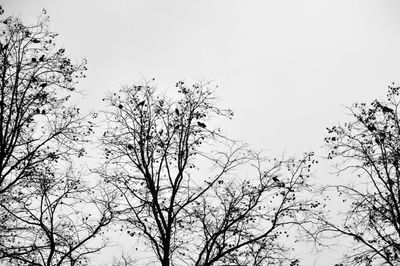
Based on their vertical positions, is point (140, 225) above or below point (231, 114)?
below

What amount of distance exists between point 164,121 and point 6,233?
6450mm

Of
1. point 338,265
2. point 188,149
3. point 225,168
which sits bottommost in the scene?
point 338,265

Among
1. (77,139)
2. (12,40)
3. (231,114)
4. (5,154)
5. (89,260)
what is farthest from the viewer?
(89,260)

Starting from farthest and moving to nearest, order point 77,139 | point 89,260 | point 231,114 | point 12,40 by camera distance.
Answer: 1. point 89,260
2. point 231,114
3. point 77,139
4. point 12,40

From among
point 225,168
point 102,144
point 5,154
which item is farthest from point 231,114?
point 5,154

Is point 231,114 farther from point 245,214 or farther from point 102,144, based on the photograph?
point 102,144

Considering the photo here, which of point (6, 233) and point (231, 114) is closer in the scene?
point (6, 233)

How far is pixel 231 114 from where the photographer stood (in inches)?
472

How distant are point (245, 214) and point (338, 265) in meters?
3.83

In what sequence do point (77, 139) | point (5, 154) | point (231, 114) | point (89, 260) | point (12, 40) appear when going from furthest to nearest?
point (89, 260), point (231, 114), point (77, 139), point (12, 40), point (5, 154)

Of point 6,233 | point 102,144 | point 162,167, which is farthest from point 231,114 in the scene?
point 6,233

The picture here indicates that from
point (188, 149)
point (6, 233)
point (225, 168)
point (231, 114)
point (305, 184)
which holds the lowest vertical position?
point (6, 233)

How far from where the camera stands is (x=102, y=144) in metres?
12.2

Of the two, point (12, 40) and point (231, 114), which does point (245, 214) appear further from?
point (12, 40)
